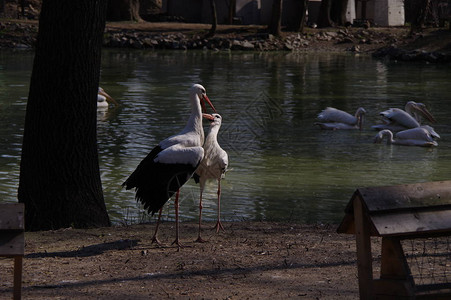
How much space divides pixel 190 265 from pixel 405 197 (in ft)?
8.35

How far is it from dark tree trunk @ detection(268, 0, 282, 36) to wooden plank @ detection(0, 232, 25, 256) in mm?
39685

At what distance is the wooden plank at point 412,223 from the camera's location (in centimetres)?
454

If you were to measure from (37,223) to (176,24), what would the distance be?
40.5m

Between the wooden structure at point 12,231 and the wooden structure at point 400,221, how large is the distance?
6.44 feet

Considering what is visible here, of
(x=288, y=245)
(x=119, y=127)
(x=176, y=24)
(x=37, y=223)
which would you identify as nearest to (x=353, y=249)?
(x=288, y=245)

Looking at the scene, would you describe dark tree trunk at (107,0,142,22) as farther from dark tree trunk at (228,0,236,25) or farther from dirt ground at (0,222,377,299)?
dirt ground at (0,222,377,299)

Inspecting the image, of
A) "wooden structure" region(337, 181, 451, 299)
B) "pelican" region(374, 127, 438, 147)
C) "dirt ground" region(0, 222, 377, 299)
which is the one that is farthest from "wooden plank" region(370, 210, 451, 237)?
"pelican" region(374, 127, 438, 147)

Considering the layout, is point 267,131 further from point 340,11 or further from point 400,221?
point 340,11

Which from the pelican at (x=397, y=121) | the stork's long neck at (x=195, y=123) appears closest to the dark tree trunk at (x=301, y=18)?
the pelican at (x=397, y=121)

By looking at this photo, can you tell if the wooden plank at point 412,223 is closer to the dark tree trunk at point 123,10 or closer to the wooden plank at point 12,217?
the wooden plank at point 12,217

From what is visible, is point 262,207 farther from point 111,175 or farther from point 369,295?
point 369,295

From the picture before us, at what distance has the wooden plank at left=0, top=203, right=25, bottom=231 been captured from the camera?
455cm

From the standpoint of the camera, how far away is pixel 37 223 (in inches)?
326

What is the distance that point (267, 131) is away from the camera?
1595cm
